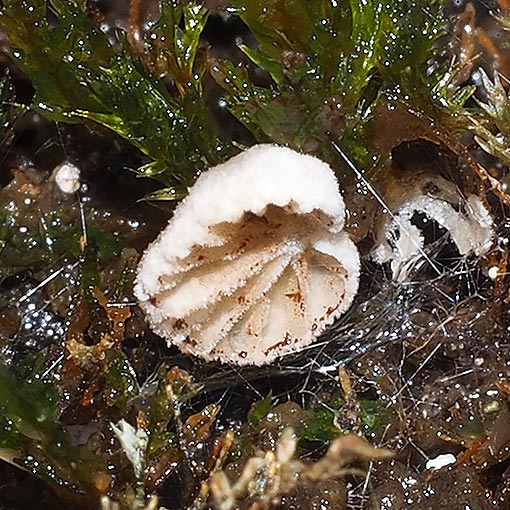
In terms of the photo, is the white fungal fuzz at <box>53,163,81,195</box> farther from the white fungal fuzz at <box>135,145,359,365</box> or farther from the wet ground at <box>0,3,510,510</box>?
the white fungal fuzz at <box>135,145,359,365</box>

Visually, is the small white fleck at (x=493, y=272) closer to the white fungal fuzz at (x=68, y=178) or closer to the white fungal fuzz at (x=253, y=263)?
the white fungal fuzz at (x=253, y=263)

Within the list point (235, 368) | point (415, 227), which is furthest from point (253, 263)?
point (415, 227)

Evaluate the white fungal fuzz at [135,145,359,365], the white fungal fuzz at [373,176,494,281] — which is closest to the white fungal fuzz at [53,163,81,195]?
the white fungal fuzz at [135,145,359,365]

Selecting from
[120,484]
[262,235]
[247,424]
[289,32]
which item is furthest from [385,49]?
[120,484]

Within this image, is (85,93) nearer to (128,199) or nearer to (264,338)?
(128,199)

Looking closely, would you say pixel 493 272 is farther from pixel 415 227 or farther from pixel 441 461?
pixel 441 461

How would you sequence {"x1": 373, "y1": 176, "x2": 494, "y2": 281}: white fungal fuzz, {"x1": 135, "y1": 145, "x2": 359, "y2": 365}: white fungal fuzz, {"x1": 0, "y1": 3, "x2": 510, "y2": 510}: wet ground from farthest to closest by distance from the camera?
{"x1": 373, "y1": 176, "x2": 494, "y2": 281}: white fungal fuzz, {"x1": 0, "y1": 3, "x2": 510, "y2": 510}: wet ground, {"x1": 135, "y1": 145, "x2": 359, "y2": 365}: white fungal fuzz

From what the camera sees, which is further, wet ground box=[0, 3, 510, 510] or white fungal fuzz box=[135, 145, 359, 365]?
wet ground box=[0, 3, 510, 510]
